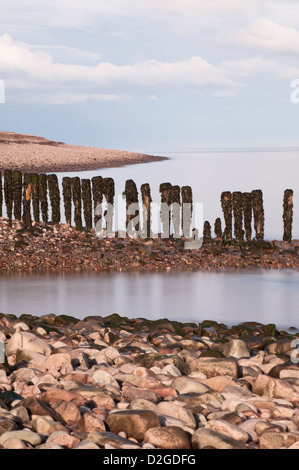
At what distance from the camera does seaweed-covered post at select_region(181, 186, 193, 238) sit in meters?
18.1

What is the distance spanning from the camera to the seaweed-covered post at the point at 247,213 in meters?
18.4

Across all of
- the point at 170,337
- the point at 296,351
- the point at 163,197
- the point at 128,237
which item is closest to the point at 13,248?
the point at 128,237

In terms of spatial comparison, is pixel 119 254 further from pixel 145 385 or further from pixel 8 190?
pixel 145 385

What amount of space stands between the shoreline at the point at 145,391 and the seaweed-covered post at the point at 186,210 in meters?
9.57

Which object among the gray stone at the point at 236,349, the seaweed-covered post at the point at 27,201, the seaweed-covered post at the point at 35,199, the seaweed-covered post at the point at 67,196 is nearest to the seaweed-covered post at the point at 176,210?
the seaweed-covered post at the point at 67,196

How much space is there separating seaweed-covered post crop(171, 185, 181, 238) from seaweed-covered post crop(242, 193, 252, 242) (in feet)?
5.94

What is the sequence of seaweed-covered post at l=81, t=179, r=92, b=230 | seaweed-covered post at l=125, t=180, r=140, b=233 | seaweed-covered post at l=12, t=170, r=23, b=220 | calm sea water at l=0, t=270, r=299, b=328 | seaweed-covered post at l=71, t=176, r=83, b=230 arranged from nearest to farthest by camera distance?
calm sea water at l=0, t=270, r=299, b=328, seaweed-covered post at l=125, t=180, r=140, b=233, seaweed-covered post at l=81, t=179, r=92, b=230, seaweed-covered post at l=12, t=170, r=23, b=220, seaweed-covered post at l=71, t=176, r=83, b=230

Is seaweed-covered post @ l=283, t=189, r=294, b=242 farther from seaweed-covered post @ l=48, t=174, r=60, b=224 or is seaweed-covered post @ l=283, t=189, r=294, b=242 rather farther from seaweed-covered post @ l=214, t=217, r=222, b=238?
seaweed-covered post @ l=48, t=174, r=60, b=224

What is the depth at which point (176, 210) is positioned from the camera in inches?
715

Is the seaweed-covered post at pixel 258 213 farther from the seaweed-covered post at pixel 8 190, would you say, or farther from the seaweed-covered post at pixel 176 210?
the seaweed-covered post at pixel 8 190

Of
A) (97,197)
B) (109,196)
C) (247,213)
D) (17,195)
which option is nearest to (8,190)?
(17,195)

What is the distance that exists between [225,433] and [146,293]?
Result: 791 centimetres

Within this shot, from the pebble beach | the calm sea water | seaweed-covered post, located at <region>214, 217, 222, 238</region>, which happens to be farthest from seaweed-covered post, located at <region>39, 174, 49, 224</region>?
the pebble beach

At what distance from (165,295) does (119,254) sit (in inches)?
136
